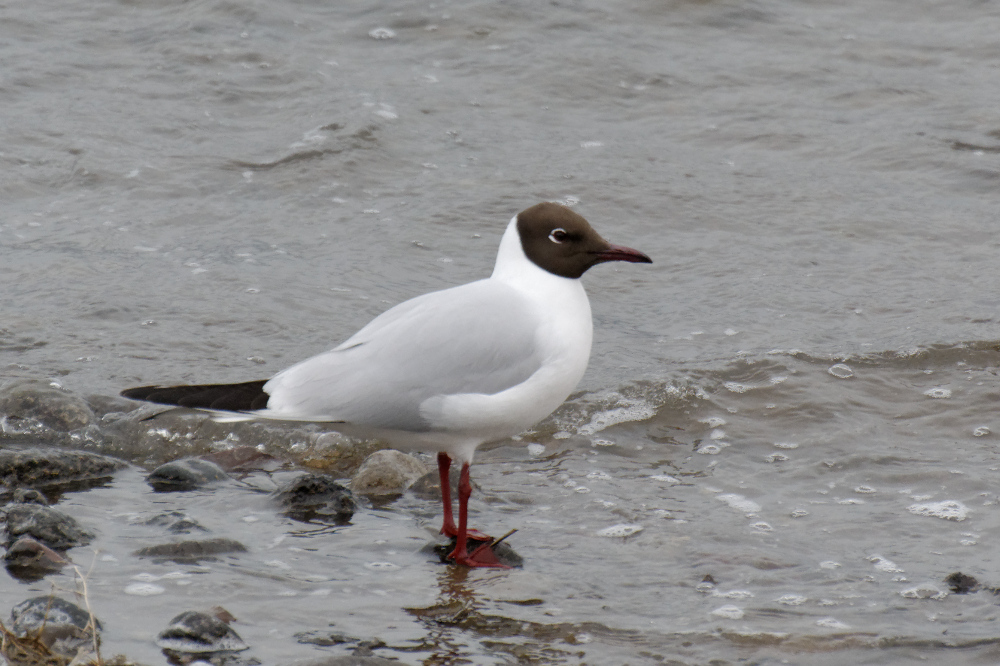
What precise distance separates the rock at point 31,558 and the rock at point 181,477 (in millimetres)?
922

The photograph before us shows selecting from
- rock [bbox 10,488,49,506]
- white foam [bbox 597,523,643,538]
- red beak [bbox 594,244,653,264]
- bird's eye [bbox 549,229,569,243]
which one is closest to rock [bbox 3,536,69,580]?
rock [bbox 10,488,49,506]

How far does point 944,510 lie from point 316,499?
253 centimetres

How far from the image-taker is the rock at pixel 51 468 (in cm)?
529

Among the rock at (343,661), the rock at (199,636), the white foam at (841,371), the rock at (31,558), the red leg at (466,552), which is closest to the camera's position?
the rock at (343,661)

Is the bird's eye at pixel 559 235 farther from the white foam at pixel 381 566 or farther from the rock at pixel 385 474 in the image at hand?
the white foam at pixel 381 566

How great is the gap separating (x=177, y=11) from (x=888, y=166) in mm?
6867

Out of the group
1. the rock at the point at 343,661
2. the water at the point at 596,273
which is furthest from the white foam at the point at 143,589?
the rock at the point at 343,661

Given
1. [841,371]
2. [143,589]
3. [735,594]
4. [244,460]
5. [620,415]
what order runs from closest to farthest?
[143,589] < [735,594] < [244,460] < [620,415] < [841,371]

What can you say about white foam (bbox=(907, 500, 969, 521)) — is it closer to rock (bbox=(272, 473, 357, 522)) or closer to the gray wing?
the gray wing

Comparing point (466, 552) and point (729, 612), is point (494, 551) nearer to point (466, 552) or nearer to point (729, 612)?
point (466, 552)

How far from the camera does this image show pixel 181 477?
17.8 ft

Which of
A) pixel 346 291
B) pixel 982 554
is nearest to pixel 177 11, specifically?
pixel 346 291

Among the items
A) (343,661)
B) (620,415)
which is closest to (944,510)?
(620,415)

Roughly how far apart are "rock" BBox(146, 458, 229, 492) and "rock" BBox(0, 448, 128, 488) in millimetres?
223
